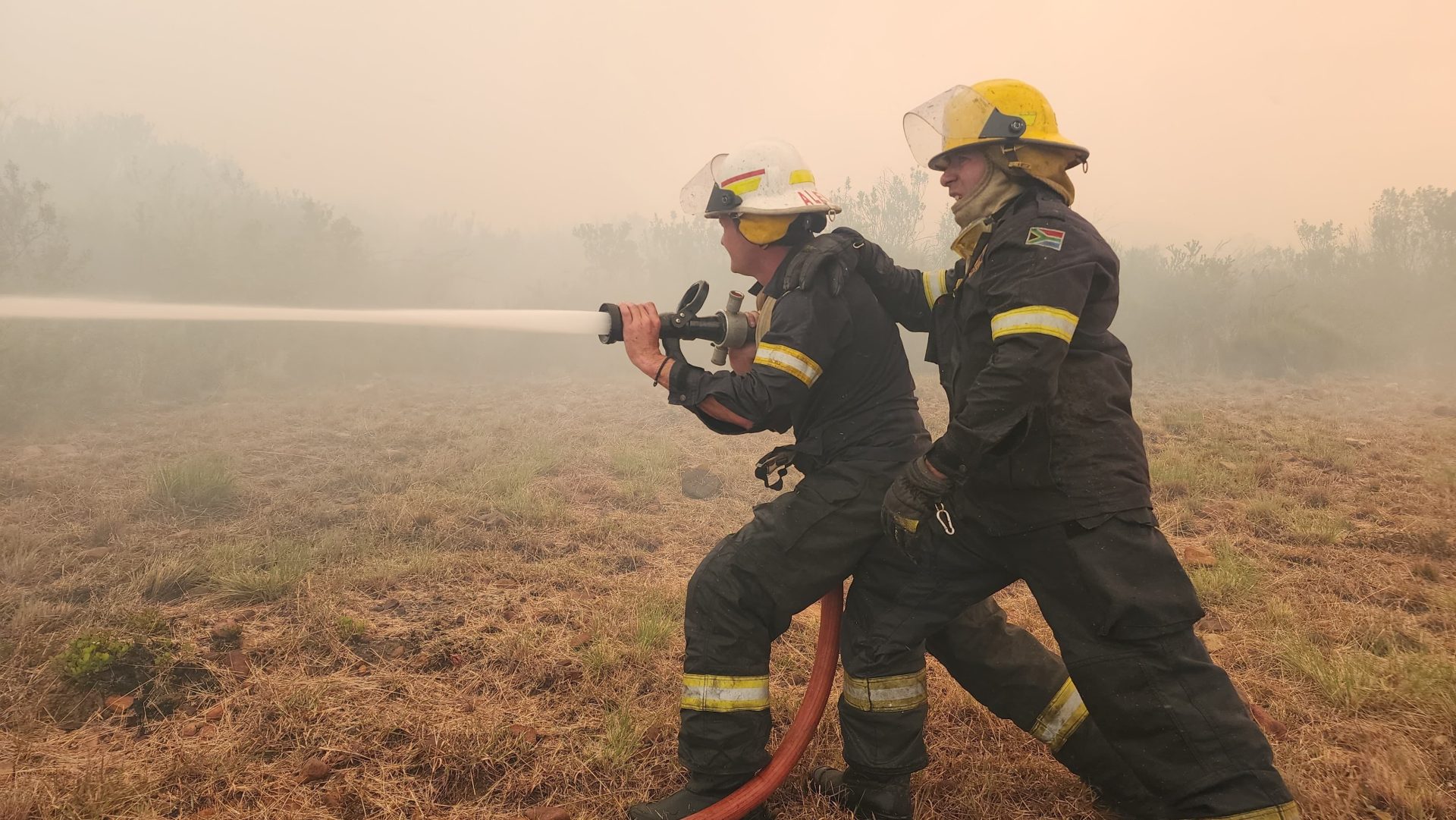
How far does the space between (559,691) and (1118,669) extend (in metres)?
2.43

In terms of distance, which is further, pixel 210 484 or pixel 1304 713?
pixel 210 484

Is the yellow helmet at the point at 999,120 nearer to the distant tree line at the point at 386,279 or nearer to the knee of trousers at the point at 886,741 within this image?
the knee of trousers at the point at 886,741

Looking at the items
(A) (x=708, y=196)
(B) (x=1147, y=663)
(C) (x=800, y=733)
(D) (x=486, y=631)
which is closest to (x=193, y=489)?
(D) (x=486, y=631)

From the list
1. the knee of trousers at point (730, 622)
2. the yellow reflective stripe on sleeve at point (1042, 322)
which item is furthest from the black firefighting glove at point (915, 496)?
the knee of trousers at point (730, 622)

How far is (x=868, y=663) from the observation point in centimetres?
263

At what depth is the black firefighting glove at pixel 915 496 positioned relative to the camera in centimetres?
220

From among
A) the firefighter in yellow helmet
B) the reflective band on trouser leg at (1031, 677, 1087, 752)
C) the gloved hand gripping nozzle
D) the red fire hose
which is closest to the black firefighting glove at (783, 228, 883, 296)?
the firefighter in yellow helmet

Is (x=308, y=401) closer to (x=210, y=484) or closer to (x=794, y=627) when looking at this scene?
(x=210, y=484)

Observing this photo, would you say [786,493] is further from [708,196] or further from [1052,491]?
[708,196]

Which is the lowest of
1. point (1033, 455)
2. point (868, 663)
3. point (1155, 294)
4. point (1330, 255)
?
point (868, 663)

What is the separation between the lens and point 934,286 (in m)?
2.95

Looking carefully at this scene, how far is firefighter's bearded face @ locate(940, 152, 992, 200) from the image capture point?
244 cm


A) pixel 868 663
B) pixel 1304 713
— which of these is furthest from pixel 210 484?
pixel 1304 713

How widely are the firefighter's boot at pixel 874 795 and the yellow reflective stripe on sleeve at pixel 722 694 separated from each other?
49cm
